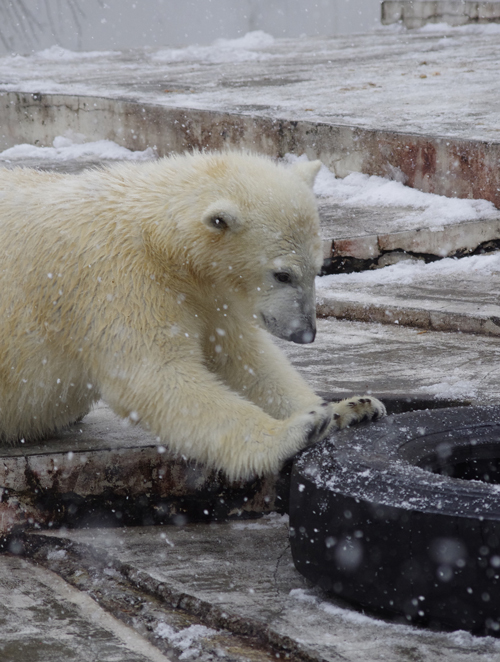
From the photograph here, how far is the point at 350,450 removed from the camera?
2.54 m

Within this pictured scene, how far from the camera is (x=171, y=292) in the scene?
270cm

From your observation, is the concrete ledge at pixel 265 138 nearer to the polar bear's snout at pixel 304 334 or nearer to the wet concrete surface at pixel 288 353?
the wet concrete surface at pixel 288 353

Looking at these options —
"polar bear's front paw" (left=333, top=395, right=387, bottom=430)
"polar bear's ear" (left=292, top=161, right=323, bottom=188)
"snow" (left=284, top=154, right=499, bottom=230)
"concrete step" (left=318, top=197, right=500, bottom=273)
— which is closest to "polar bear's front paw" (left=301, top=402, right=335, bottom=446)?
"polar bear's front paw" (left=333, top=395, right=387, bottom=430)

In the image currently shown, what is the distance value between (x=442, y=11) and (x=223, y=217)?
12890 mm

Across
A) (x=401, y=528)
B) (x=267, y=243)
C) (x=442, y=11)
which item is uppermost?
(x=442, y=11)

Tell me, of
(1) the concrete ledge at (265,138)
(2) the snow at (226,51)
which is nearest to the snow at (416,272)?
(1) the concrete ledge at (265,138)

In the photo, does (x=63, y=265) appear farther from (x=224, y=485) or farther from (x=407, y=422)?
(x=407, y=422)

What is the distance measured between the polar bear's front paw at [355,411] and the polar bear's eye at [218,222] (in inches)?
26.3

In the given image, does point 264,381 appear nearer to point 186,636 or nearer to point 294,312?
point 294,312

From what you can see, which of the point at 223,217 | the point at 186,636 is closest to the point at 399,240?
the point at 223,217

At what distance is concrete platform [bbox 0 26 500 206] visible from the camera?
6582mm

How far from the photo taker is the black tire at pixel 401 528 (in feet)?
6.73

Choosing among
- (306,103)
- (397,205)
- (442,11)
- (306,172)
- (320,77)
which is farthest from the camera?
(442,11)

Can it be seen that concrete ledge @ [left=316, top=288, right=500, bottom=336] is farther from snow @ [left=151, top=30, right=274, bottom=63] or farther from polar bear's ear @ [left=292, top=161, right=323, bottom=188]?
snow @ [left=151, top=30, right=274, bottom=63]
